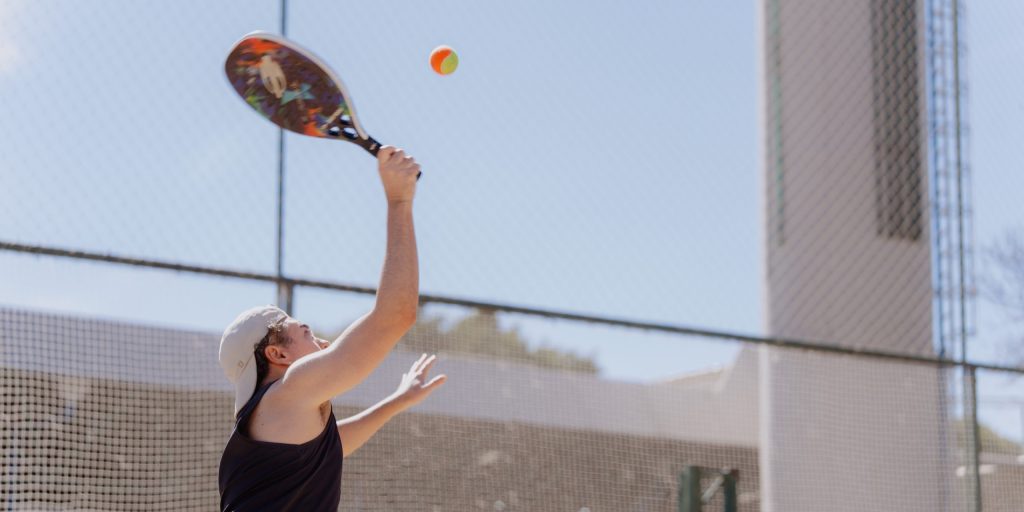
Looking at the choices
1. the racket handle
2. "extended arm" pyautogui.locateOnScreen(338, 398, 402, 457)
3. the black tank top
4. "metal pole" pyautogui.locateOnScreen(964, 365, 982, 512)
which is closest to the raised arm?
the black tank top

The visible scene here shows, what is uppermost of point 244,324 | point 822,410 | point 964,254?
point 964,254

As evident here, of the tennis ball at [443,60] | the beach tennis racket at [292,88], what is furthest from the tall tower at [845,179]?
the beach tennis racket at [292,88]

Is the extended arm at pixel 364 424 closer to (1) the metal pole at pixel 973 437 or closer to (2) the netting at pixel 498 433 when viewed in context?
(2) the netting at pixel 498 433

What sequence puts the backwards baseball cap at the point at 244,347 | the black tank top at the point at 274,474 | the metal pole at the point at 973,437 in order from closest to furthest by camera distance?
the black tank top at the point at 274,474
the backwards baseball cap at the point at 244,347
the metal pole at the point at 973,437

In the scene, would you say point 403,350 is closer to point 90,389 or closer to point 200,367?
point 200,367

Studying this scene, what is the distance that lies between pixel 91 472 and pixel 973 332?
4595 mm

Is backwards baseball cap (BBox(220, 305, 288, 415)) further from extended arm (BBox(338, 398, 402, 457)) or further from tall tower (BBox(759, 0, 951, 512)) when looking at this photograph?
tall tower (BBox(759, 0, 951, 512))

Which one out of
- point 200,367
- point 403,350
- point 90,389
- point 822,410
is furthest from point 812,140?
point 90,389

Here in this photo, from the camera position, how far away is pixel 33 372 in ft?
16.1

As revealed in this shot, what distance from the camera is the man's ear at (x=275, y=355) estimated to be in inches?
113

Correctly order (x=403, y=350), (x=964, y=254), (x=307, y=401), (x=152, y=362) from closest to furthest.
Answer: (x=307, y=401)
(x=152, y=362)
(x=403, y=350)
(x=964, y=254)

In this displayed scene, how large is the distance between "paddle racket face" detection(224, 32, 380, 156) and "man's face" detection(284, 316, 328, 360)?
0.45 m

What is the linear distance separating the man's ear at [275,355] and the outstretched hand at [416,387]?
52 cm

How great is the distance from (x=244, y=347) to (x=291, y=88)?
758 mm
